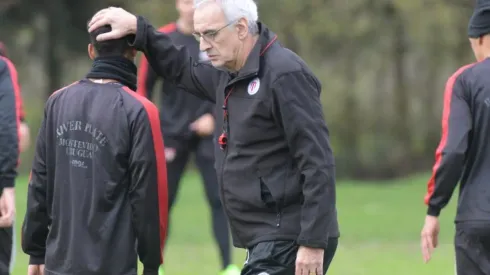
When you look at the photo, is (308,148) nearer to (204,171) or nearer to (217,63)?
(217,63)

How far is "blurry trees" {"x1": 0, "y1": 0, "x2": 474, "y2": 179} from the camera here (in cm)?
2334

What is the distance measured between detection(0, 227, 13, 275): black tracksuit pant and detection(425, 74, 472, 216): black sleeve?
8.76ft

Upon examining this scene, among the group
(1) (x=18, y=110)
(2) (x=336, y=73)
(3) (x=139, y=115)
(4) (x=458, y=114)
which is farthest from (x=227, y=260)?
(2) (x=336, y=73)

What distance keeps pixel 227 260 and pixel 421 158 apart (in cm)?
1944

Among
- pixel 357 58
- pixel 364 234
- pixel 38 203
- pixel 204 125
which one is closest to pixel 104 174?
pixel 38 203

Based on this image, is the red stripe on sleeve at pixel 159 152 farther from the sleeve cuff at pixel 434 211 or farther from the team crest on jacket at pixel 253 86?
the sleeve cuff at pixel 434 211

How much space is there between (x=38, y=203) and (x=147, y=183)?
2.08 feet

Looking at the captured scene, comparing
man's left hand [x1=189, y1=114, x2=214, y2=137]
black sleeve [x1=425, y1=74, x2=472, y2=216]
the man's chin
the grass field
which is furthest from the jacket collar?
the grass field

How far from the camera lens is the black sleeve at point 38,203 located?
513 centimetres

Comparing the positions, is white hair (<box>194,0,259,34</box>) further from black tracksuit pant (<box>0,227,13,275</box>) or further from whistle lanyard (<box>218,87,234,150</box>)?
black tracksuit pant (<box>0,227,13,275</box>)

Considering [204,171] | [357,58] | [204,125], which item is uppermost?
[204,125]

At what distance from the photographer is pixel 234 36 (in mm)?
5113

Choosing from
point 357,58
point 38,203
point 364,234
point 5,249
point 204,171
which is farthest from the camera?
point 357,58

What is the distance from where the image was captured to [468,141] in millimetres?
5730
